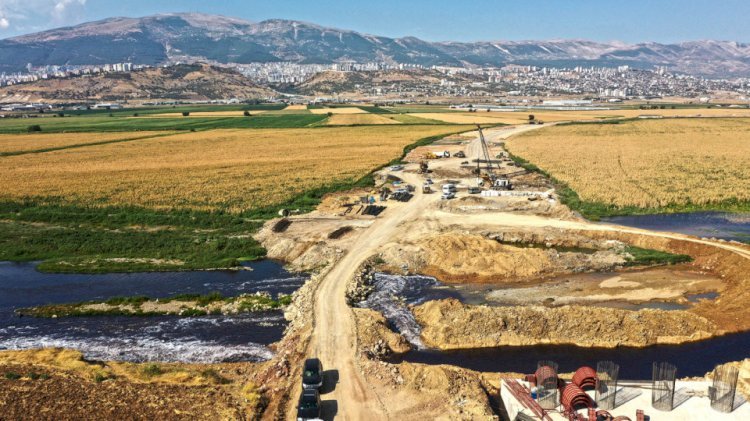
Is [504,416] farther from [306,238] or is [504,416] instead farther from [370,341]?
[306,238]

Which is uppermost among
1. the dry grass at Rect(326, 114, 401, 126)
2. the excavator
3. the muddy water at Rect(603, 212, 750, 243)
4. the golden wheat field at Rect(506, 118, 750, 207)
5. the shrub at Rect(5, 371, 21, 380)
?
the dry grass at Rect(326, 114, 401, 126)

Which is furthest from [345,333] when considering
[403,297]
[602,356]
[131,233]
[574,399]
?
[131,233]

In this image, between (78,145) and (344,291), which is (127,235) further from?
(78,145)

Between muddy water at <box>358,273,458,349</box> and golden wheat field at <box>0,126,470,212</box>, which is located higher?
golden wheat field at <box>0,126,470,212</box>

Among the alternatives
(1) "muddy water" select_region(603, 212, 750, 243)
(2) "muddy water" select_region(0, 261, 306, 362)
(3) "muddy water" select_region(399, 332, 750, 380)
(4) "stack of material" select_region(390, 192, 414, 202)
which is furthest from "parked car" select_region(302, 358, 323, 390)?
(1) "muddy water" select_region(603, 212, 750, 243)

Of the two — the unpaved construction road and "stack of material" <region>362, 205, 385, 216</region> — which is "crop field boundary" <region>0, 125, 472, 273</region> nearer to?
"stack of material" <region>362, 205, 385, 216</region>

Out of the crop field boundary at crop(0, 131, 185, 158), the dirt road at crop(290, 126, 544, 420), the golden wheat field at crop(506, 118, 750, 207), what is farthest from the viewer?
the crop field boundary at crop(0, 131, 185, 158)

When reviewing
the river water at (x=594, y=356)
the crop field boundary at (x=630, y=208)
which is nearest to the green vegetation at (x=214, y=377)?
the river water at (x=594, y=356)
